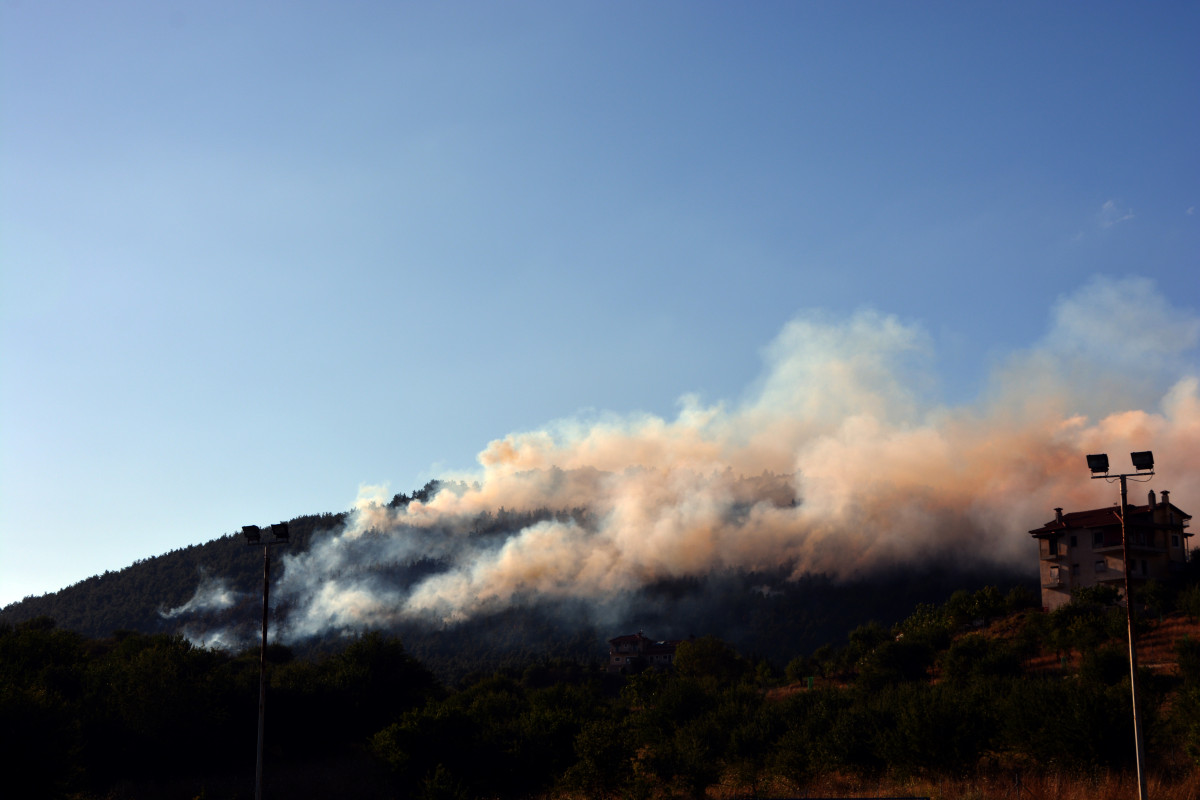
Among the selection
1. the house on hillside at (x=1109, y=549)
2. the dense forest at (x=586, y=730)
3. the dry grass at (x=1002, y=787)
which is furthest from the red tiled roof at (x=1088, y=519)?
the dry grass at (x=1002, y=787)

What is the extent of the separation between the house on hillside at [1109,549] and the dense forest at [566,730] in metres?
16.9

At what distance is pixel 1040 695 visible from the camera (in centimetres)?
4359

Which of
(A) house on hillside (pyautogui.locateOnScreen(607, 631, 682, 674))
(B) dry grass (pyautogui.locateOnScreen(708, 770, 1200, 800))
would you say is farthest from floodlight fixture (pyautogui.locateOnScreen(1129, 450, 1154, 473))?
(A) house on hillside (pyautogui.locateOnScreen(607, 631, 682, 674))

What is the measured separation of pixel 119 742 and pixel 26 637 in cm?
1616

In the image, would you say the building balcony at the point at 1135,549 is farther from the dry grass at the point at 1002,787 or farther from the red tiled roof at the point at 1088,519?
the dry grass at the point at 1002,787

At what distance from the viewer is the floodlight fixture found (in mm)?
32750

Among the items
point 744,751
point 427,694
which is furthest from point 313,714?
point 744,751

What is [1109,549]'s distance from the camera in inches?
4038

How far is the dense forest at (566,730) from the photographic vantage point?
40344 millimetres

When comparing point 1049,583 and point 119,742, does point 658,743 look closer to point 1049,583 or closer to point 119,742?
point 119,742

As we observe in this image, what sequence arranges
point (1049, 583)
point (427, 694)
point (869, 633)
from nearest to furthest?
point (427, 694) < point (1049, 583) < point (869, 633)

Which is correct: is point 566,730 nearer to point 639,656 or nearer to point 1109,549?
point 1109,549

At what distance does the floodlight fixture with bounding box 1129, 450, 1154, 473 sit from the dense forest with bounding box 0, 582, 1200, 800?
11853mm

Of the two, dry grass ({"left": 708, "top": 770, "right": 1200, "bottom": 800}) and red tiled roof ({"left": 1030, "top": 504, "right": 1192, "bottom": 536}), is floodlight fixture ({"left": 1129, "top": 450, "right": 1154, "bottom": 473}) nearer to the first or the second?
dry grass ({"left": 708, "top": 770, "right": 1200, "bottom": 800})
